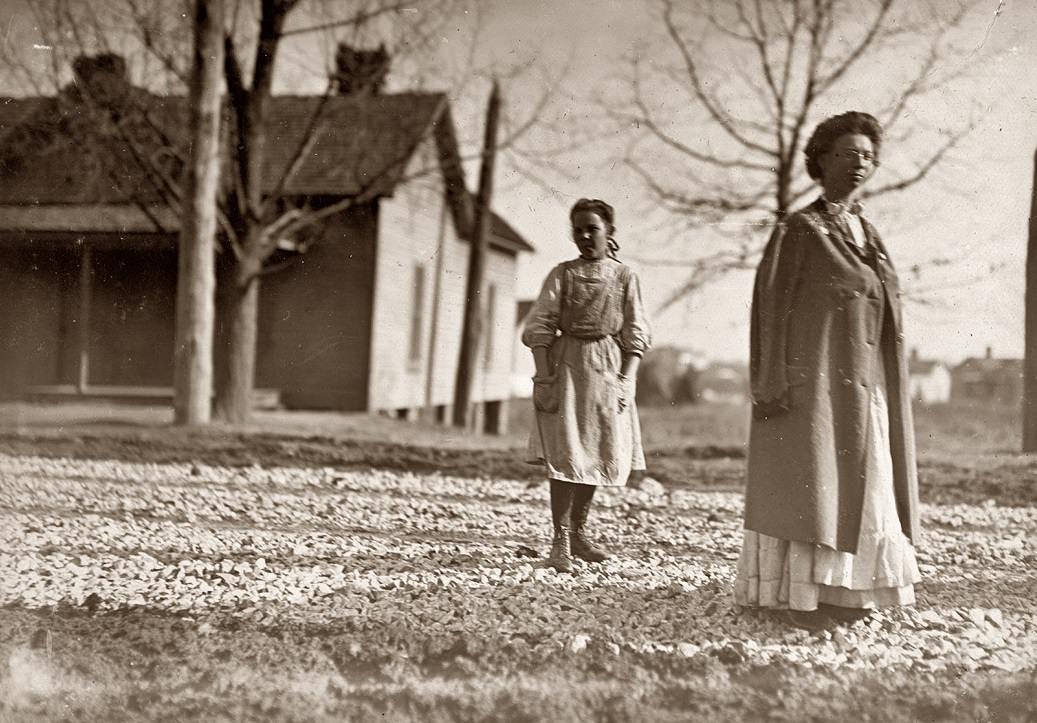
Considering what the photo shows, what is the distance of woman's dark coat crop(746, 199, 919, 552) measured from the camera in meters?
3.68

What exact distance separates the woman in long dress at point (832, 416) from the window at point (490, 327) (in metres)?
17.1

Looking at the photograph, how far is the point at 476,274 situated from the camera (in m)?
15.9

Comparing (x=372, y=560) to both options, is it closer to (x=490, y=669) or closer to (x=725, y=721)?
(x=490, y=669)

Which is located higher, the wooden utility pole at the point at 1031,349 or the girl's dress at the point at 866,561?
the wooden utility pole at the point at 1031,349

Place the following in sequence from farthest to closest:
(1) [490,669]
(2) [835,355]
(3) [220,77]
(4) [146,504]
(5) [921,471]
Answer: (3) [220,77] → (5) [921,471] → (4) [146,504] → (2) [835,355] → (1) [490,669]

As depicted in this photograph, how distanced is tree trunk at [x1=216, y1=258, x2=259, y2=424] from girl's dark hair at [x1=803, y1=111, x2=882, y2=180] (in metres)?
9.36

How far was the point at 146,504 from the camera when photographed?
6.68 metres

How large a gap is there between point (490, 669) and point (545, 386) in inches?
67.7

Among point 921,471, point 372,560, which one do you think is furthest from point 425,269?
point 372,560

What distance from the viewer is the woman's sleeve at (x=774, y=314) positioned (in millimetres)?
3752

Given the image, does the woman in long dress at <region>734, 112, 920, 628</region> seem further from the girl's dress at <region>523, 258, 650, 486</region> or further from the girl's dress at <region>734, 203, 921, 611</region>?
the girl's dress at <region>523, 258, 650, 486</region>

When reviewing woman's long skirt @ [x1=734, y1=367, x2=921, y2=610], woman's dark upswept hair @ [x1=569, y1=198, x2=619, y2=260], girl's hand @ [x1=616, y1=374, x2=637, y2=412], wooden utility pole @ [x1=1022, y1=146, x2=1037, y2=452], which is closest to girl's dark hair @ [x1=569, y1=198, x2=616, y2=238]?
woman's dark upswept hair @ [x1=569, y1=198, x2=619, y2=260]

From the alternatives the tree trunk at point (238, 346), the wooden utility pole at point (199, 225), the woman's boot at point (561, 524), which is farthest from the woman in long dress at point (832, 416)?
the tree trunk at point (238, 346)

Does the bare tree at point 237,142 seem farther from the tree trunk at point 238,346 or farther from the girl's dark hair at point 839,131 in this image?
the girl's dark hair at point 839,131
